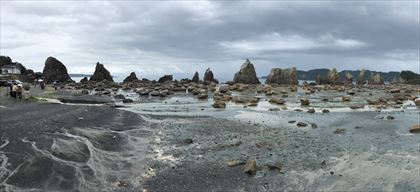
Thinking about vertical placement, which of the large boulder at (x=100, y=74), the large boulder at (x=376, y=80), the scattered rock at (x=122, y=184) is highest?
the large boulder at (x=100, y=74)

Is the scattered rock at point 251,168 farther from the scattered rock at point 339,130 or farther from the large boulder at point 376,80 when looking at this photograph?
the large boulder at point 376,80

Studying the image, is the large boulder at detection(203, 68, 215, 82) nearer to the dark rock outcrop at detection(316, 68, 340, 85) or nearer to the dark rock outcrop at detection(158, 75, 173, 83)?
the dark rock outcrop at detection(158, 75, 173, 83)

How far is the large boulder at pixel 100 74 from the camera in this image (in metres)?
152

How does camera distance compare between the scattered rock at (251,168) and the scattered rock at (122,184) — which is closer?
the scattered rock at (122,184)

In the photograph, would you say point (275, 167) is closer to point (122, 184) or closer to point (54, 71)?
point (122, 184)

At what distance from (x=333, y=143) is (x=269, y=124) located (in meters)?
10.3

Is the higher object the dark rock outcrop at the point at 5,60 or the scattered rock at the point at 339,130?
the dark rock outcrop at the point at 5,60

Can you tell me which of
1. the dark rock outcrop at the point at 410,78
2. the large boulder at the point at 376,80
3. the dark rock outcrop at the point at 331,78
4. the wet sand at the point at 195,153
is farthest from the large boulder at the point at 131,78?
the dark rock outcrop at the point at 410,78

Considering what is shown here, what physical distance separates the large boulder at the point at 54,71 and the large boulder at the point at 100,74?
30.7 ft

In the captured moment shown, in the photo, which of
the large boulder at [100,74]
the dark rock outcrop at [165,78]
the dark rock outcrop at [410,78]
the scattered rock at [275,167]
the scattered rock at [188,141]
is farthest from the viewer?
the dark rock outcrop at [410,78]

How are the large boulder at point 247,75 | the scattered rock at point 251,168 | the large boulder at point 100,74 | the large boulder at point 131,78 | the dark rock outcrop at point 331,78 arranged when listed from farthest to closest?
the dark rock outcrop at point 331,78 < the large boulder at point 247,75 < the large boulder at point 131,78 < the large boulder at point 100,74 < the scattered rock at point 251,168

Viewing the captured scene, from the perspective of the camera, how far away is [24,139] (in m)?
27.9

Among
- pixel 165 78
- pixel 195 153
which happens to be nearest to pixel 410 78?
pixel 165 78

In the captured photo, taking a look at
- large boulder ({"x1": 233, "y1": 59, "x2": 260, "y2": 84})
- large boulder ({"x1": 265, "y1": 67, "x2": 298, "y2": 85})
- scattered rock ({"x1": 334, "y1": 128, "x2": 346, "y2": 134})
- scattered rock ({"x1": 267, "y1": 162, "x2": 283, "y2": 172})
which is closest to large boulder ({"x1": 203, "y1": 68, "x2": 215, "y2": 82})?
large boulder ({"x1": 233, "y1": 59, "x2": 260, "y2": 84})
